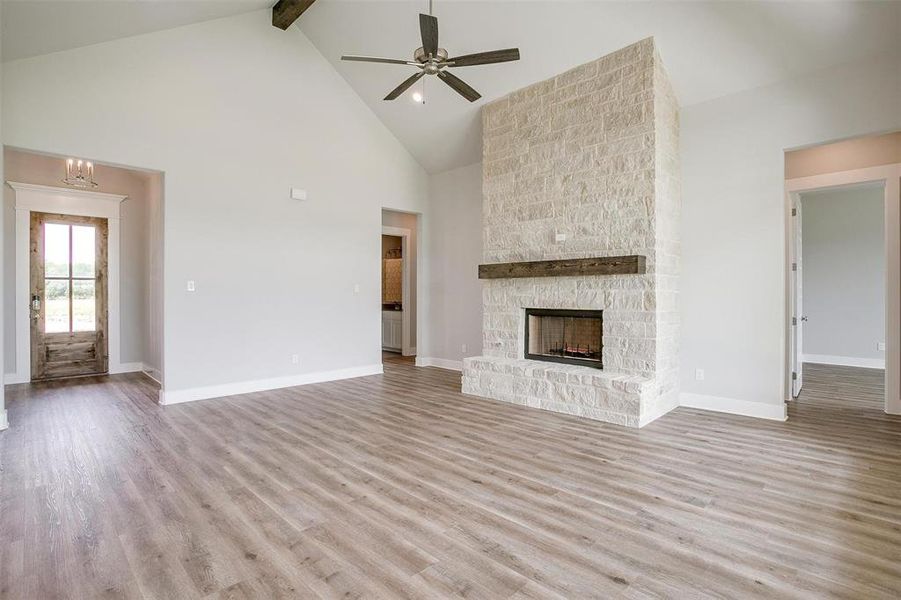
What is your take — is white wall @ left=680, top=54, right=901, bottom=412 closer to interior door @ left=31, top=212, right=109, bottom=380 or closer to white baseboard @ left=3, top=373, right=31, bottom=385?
interior door @ left=31, top=212, right=109, bottom=380

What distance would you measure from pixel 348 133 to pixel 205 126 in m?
1.88

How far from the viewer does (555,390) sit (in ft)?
15.0

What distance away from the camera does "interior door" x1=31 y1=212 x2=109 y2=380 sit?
6230mm

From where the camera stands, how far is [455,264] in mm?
7152

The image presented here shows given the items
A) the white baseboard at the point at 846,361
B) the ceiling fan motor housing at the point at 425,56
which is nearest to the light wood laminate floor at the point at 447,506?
the ceiling fan motor housing at the point at 425,56

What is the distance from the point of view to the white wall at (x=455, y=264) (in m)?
6.84

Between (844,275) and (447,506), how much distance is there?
8.16 metres

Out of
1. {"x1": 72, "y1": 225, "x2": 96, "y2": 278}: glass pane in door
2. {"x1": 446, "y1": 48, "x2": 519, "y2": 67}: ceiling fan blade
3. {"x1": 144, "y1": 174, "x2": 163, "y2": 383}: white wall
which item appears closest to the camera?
{"x1": 446, "y1": 48, "x2": 519, "y2": 67}: ceiling fan blade

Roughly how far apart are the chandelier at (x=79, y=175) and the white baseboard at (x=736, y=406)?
7922 millimetres

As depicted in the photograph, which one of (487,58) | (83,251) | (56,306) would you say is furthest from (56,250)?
(487,58)

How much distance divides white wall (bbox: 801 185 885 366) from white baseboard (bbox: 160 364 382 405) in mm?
7125

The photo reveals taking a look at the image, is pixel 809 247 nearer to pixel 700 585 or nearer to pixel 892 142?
pixel 892 142

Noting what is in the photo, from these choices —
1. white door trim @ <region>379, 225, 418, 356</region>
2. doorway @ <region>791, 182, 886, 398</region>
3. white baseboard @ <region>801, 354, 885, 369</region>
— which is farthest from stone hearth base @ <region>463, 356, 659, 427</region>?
white baseboard @ <region>801, 354, 885, 369</region>

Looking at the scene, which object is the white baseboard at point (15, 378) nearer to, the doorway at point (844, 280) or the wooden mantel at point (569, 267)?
the wooden mantel at point (569, 267)
